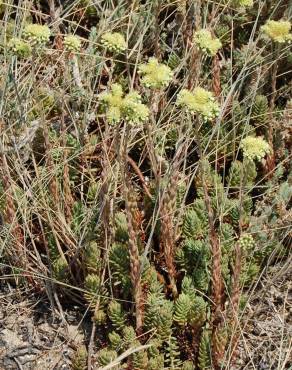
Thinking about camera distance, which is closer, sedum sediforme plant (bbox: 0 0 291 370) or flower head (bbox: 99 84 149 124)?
flower head (bbox: 99 84 149 124)

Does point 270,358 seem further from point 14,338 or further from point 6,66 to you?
point 6,66

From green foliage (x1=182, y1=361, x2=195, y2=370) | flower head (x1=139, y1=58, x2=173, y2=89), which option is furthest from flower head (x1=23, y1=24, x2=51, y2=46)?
green foliage (x1=182, y1=361, x2=195, y2=370)

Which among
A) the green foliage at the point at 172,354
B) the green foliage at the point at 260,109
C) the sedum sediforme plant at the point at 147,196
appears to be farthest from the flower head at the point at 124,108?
the green foliage at the point at 260,109

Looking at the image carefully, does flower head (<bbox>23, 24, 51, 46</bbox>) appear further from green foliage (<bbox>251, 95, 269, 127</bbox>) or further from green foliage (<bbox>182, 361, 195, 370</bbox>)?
green foliage (<bbox>182, 361, 195, 370</bbox>)

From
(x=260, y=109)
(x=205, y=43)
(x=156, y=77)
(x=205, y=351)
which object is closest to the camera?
(x=156, y=77)

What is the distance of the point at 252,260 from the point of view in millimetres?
2402

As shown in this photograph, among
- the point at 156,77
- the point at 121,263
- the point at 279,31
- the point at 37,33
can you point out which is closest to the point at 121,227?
the point at 121,263

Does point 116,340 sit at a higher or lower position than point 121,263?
lower

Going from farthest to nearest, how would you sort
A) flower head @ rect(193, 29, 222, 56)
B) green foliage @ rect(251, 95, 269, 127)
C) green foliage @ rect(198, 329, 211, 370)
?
green foliage @ rect(251, 95, 269, 127) → green foliage @ rect(198, 329, 211, 370) → flower head @ rect(193, 29, 222, 56)

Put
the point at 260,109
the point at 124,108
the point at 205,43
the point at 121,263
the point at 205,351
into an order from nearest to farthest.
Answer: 1. the point at 124,108
2. the point at 205,43
3. the point at 205,351
4. the point at 121,263
5. the point at 260,109

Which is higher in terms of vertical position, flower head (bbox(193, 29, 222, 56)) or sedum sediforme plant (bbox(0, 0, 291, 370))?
flower head (bbox(193, 29, 222, 56))

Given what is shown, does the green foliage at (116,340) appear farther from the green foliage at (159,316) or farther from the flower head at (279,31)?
the flower head at (279,31)

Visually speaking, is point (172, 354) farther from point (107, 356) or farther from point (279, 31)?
point (279, 31)

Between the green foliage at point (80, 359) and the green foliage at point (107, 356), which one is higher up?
the green foliage at point (107, 356)
